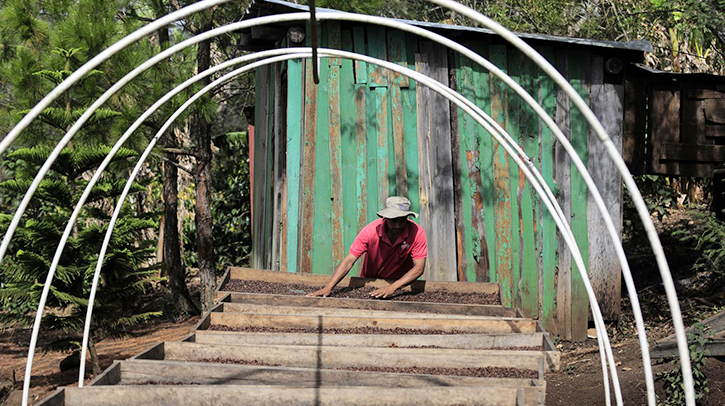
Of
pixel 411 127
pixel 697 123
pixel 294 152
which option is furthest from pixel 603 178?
pixel 294 152

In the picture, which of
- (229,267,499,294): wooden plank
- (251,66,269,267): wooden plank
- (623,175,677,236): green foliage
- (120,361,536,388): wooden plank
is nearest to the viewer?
(120,361,536,388): wooden plank

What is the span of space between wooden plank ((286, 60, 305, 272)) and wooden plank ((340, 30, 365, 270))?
0.39 m

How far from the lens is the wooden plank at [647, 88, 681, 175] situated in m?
7.25

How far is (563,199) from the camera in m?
6.79

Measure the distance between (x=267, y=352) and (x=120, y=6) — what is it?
6314 millimetres

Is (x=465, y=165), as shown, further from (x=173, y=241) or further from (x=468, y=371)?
(x=173, y=241)

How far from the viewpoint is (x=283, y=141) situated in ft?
23.1

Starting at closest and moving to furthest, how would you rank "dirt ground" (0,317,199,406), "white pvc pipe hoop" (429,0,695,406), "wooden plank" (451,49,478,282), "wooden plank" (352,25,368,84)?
1. "white pvc pipe hoop" (429,0,695,406)
2. "wooden plank" (352,25,368,84)
3. "wooden plank" (451,49,478,282)
4. "dirt ground" (0,317,199,406)

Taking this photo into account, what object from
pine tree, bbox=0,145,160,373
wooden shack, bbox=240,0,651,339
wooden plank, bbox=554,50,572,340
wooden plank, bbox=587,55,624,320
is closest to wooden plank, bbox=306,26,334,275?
wooden shack, bbox=240,0,651,339

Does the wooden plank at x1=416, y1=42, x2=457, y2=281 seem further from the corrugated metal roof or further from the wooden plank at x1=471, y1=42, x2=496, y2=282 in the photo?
the corrugated metal roof

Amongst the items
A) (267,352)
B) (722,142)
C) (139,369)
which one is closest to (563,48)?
(722,142)

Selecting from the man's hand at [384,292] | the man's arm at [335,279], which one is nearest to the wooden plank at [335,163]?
the man's arm at [335,279]

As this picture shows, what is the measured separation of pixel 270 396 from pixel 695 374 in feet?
10.5

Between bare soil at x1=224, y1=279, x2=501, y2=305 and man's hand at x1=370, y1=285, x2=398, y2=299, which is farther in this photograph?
bare soil at x1=224, y1=279, x2=501, y2=305
